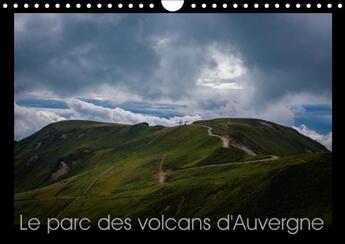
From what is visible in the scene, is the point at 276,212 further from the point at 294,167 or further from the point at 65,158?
the point at 65,158

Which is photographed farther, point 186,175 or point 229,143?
point 229,143

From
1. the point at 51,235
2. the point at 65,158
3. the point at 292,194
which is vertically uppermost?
the point at 65,158

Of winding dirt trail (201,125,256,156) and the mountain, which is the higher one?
winding dirt trail (201,125,256,156)

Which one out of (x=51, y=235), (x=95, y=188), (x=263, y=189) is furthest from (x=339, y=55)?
(x=95, y=188)

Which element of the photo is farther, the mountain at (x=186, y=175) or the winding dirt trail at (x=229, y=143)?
the winding dirt trail at (x=229, y=143)

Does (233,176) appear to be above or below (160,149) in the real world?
below

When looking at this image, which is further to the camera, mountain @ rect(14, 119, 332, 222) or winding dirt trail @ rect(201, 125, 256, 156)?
winding dirt trail @ rect(201, 125, 256, 156)

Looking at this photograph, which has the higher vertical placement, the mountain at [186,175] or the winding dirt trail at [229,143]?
the winding dirt trail at [229,143]

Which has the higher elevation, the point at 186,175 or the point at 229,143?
the point at 229,143
